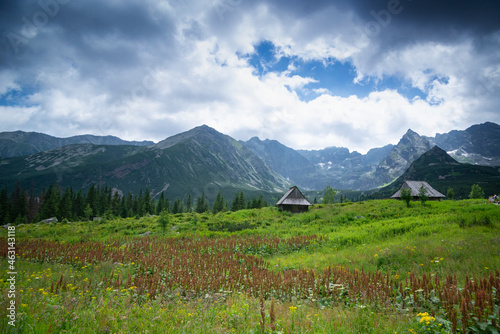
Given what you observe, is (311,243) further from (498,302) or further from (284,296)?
(498,302)

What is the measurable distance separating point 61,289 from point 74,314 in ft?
11.3

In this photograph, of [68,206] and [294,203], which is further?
[68,206]

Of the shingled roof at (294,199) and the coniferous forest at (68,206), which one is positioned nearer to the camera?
the shingled roof at (294,199)

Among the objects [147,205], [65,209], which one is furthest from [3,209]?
[147,205]

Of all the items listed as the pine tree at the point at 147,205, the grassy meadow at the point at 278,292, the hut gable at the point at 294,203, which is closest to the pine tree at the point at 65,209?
the pine tree at the point at 147,205

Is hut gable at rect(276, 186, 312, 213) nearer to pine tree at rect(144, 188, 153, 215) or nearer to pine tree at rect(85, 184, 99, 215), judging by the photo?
pine tree at rect(144, 188, 153, 215)

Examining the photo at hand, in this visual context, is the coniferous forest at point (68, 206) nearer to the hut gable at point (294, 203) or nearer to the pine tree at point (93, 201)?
the pine tree at point (93, 201)

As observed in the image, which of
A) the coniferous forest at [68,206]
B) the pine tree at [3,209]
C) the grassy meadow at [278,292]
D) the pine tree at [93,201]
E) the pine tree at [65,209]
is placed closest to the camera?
the grassy meadow at [278,292]

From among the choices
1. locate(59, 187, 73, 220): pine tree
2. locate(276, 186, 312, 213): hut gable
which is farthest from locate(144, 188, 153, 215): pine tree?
locate(276, 186, 312, 213): hut gable

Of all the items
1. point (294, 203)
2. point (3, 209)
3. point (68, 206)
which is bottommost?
point (3, 209)

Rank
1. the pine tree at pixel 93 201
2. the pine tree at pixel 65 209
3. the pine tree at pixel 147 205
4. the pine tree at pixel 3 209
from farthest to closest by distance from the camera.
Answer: the pine tree at pixel 147 205, the pine tree at pixel 93 201, the pine tree at pixel 65 209, the pine tree at pixel 3 209

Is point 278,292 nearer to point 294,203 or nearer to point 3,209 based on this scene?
point 294,203

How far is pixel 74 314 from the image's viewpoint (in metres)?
5.01

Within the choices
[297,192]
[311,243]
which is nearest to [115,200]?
[297,192]
